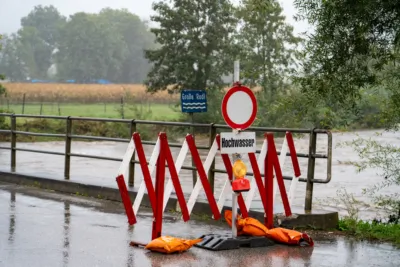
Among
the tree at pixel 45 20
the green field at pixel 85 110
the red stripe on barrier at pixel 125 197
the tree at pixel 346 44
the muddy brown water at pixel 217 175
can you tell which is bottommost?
the muddy brown water at pixel 217 175

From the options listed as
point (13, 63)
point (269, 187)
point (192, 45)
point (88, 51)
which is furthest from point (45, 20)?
point (269, 187)

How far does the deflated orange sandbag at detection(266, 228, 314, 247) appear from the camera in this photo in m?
9.16

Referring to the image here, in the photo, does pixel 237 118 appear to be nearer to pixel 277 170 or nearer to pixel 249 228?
pixel 249 228

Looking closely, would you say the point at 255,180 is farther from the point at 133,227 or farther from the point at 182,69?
the point at 182,69

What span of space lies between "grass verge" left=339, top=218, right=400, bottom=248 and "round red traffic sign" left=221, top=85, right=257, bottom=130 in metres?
2.49

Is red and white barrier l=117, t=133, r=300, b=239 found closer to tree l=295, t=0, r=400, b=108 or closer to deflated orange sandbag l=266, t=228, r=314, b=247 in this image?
deflated orange sandbag l=266, t=228, r=314, b=247

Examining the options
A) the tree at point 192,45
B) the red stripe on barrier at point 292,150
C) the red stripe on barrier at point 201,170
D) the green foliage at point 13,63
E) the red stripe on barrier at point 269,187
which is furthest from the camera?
the green foliage at point 13,63

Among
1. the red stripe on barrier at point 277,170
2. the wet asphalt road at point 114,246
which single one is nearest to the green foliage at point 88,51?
the wet asphalt road at point 114,246

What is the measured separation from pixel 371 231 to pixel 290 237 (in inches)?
67.7

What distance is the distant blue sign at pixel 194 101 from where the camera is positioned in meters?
12.2

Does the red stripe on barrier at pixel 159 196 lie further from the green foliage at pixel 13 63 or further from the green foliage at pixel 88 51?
the green foliage at pixel 13 63

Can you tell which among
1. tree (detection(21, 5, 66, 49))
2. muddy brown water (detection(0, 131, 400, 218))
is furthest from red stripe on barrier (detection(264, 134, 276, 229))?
tree (detection(21, 5, 66, 49))

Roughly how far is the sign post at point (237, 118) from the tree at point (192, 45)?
40.2m

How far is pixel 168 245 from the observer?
335 inches
